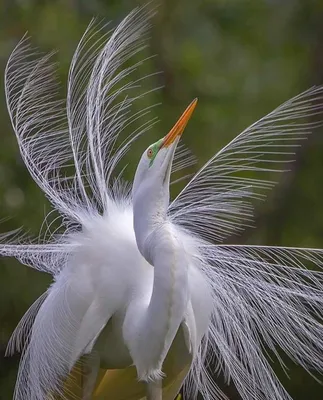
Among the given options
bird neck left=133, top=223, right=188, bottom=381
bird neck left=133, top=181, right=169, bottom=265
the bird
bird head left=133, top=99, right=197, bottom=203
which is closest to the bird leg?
the bird

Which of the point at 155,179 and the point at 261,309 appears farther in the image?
the point at 261,309

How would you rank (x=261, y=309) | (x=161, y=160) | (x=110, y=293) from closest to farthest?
(x=161, y=160)
(x=110, y=293)
(x=261, y=309)

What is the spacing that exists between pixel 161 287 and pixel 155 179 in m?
0.20

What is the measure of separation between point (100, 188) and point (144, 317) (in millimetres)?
431

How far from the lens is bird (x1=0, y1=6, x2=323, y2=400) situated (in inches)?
77.4

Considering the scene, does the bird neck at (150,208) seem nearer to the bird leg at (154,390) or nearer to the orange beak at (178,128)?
the orange beak at (178,128)

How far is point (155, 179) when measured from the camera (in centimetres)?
164

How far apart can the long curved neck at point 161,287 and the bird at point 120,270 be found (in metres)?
0.08

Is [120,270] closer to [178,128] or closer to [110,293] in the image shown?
[110,293]

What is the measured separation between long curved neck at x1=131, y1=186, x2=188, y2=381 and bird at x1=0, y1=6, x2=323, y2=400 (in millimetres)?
75

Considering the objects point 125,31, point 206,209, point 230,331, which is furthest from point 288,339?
point 125,31

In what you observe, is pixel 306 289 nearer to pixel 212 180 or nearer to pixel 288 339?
pixel 288 339

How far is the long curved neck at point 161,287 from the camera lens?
1.62m

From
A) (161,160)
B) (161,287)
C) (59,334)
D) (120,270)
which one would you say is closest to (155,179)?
(161,160)
